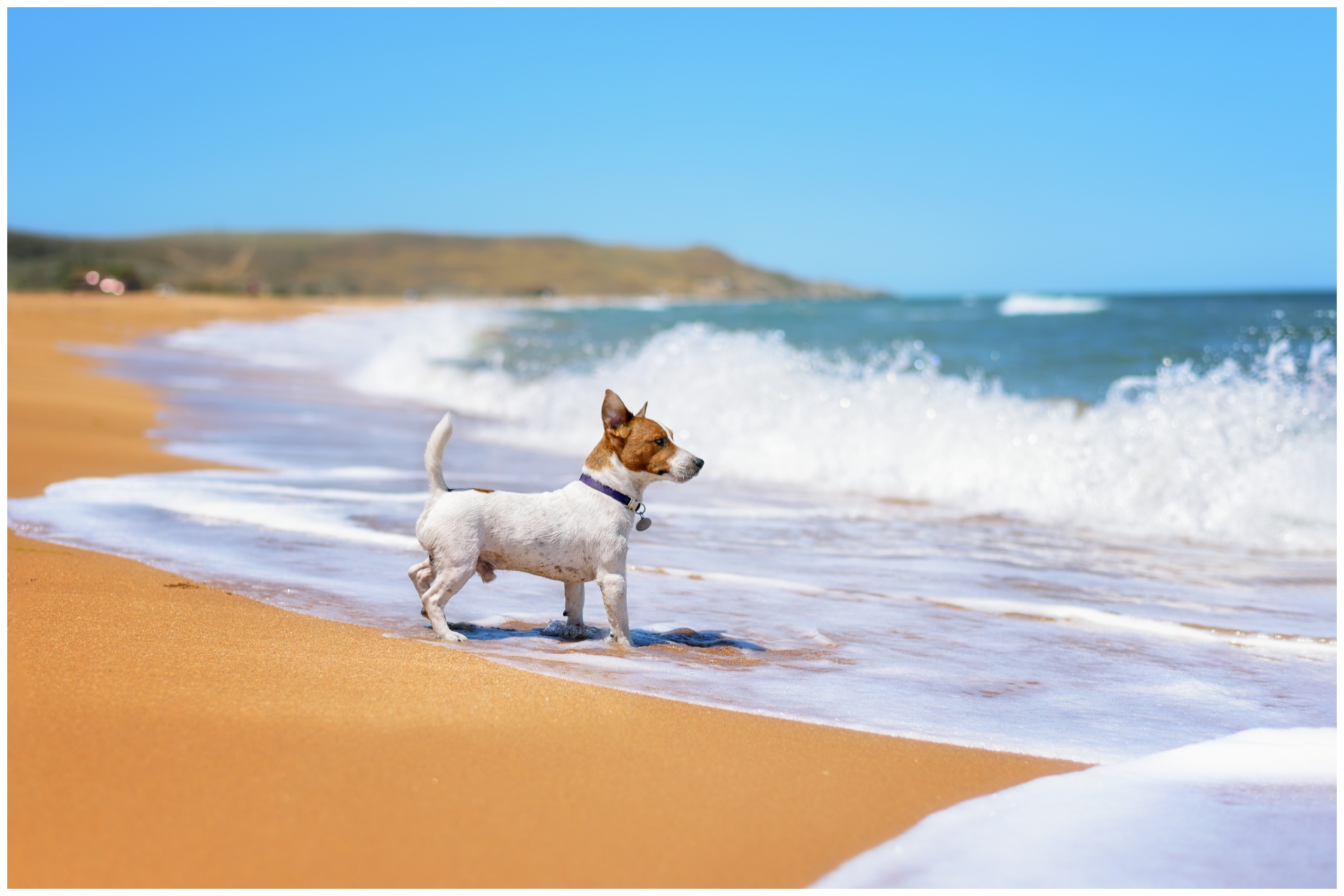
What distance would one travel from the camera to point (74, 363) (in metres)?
Result: 16.8

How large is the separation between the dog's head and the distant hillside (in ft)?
350

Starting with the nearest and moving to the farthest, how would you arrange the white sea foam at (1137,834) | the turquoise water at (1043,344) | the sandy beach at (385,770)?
the sandy beach at (385,770) → the white sea foam at (1137,834) → the turquoise water at (1043,344)

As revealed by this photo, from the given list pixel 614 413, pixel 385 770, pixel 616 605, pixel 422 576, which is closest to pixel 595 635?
pixel 616 605

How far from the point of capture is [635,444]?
156 inches

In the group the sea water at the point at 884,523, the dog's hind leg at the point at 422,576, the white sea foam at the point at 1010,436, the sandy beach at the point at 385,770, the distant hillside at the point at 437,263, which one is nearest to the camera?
the sandy beach at the point at 385,770

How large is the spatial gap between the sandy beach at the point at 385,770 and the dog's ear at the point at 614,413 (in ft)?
3.00

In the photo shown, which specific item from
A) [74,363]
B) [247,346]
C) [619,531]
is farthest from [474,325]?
[619,531]

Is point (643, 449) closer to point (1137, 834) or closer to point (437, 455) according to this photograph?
point (437, 455)

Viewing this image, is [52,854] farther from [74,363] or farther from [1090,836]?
[74,363]

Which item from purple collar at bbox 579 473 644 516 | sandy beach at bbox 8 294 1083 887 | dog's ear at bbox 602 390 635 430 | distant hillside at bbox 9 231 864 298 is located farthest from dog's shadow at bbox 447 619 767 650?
distant hillside at bbox 9 231 864 298

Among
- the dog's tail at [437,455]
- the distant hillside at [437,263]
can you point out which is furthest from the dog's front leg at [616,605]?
the distant hillside at [437,263]

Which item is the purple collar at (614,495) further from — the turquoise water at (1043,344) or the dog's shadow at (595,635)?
the turquoise water at (1043,344)

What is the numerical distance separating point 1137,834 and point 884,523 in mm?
4921

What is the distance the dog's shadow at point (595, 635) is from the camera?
408cm
